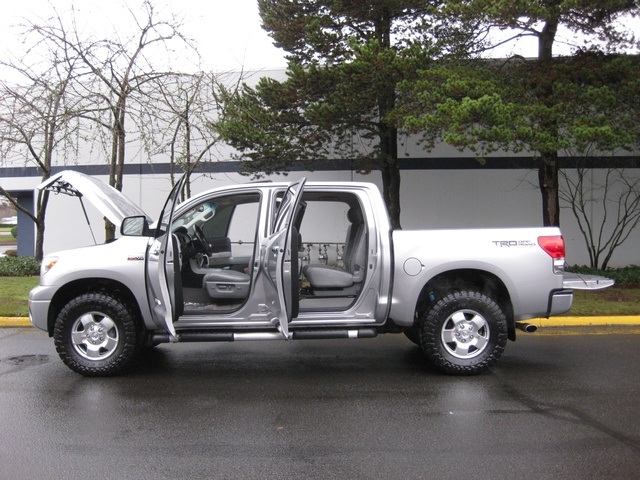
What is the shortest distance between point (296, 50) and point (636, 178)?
29.6 feet

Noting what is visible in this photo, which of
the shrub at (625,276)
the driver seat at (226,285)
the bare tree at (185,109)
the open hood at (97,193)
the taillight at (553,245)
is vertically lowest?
the shrub at (625,276)

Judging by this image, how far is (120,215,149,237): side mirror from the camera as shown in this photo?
19.3 feet

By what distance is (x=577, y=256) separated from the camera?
50.3 ft

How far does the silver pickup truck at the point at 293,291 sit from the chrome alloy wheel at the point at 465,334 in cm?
1

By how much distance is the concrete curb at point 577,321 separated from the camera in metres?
8.80

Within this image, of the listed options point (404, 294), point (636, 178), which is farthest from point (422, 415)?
point (636, 178)

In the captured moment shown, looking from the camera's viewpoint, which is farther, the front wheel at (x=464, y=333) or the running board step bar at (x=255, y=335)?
the front wheel at (x=464, y=333)

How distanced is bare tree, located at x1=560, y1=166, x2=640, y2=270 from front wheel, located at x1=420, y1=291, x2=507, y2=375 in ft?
32.2

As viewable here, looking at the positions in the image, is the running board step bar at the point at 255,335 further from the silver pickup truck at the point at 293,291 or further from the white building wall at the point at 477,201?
the white building wall at the point at 477,201

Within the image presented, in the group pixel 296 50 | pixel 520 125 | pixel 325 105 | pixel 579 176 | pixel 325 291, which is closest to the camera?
pixel 325 291

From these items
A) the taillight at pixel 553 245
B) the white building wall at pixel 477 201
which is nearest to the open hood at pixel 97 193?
the taillight at pixel 553 245

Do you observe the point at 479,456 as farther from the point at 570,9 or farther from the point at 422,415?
the point at 570,9

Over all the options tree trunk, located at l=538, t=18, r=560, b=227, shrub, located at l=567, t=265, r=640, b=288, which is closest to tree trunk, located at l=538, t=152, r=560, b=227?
tree trunk, located at l=538, t=18, r=560, b=227

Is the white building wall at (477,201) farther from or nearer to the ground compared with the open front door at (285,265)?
farther from the ground
